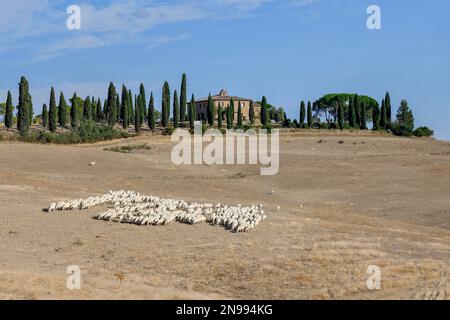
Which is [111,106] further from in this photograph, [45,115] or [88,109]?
[45,115]

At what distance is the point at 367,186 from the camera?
155ft

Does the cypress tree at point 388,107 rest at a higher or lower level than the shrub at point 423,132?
higher

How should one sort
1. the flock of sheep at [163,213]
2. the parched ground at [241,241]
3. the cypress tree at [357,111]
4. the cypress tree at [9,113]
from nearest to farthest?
the parched ground at [241,241] < the flock of sheep at [163,213] < the cypress tree at [9,113] < the cypress tree at [357,111]

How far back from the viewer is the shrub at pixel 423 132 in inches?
4203

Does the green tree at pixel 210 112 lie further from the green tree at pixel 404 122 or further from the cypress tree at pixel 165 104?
the green tree at pixel 404 122

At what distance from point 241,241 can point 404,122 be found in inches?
3776

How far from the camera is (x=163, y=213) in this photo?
28.0m

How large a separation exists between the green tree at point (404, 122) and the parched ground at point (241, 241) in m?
56.2

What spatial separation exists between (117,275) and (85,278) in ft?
3.36

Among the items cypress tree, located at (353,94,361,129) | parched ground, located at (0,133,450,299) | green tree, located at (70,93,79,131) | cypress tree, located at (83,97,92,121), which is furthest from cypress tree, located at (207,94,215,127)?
parched ground, located at (0,133,450,299)

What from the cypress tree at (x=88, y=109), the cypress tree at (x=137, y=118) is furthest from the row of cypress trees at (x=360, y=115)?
the cypress tree at (x=88, y=109)

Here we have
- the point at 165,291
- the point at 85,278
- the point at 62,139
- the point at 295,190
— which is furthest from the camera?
the point at 62,139
